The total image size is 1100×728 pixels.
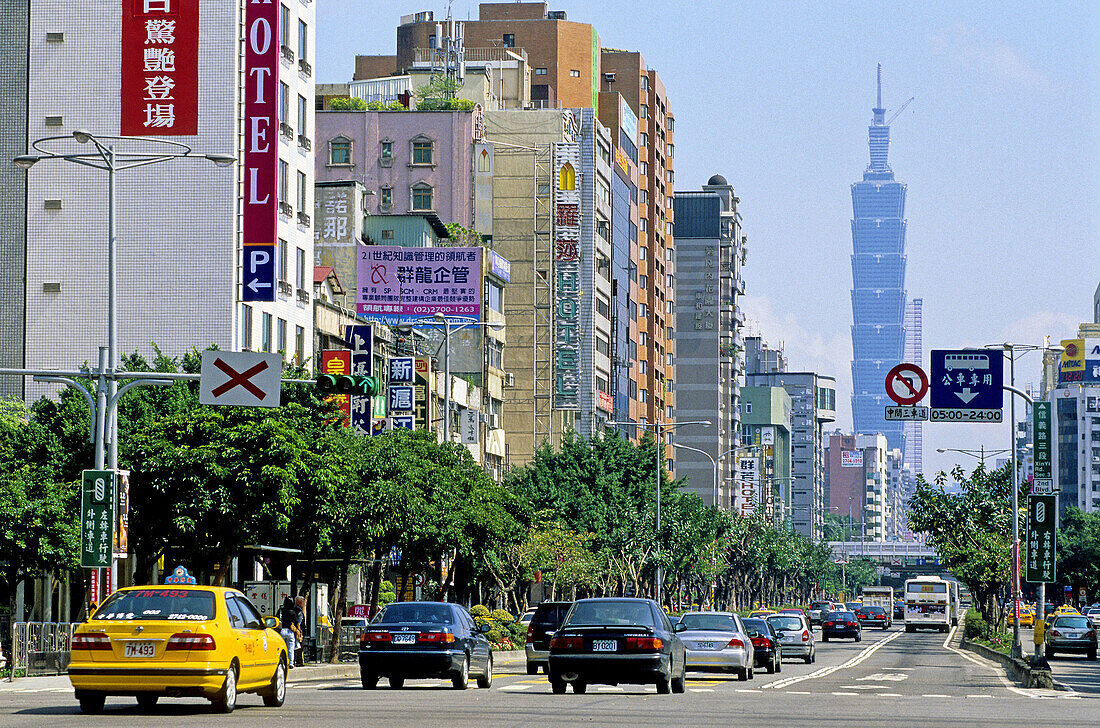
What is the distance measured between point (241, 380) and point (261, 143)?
940 inches

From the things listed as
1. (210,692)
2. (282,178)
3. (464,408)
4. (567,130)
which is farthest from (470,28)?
(210,692)

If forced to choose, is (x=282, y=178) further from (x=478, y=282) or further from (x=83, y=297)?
(x=478, y=282)

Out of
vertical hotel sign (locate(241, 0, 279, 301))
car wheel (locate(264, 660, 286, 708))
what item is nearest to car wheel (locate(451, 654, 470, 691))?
car wheel (locate(264, 660, 286, 708))

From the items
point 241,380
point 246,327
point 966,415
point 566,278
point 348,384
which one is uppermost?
point 566,278

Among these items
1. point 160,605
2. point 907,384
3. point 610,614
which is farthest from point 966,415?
point 160,605

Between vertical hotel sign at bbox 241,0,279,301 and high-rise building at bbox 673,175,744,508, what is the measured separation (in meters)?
102

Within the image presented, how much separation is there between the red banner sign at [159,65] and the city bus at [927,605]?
68.2 meters

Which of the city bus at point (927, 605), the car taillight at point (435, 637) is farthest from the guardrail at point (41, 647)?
the city bus at point (927, 605)

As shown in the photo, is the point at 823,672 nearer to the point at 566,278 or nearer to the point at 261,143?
the point at 261,143

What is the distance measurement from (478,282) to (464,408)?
9.62 m

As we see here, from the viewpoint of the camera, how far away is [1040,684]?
33031 millimetres

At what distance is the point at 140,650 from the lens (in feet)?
64.8

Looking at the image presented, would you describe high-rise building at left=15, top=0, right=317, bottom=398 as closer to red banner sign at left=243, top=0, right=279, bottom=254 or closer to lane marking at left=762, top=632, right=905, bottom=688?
red banner sign at left=243, top=0, right=279, bottom=254

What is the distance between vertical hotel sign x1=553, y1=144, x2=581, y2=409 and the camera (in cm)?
9231
